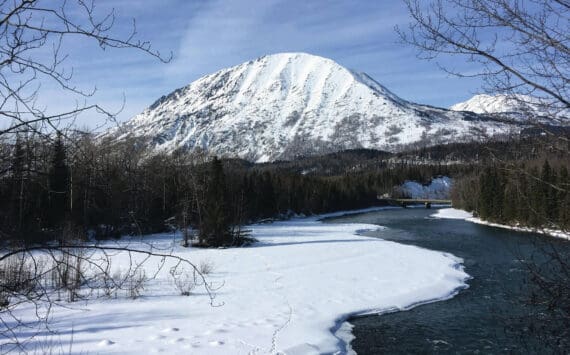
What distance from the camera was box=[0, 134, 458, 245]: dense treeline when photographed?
2.67 meters

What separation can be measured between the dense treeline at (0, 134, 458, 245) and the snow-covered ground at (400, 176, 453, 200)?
37.0 m

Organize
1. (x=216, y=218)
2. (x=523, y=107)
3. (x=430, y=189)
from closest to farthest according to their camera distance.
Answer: (x=523, y=107), (x=216, y=218), (x=430, y=189)

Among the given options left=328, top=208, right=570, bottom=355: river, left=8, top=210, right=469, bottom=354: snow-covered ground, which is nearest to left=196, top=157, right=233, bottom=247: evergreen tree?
left=8, top=210, right=469, bottom=354: snow-covered ground

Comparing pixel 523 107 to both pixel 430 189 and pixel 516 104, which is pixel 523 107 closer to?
pixel 516 104

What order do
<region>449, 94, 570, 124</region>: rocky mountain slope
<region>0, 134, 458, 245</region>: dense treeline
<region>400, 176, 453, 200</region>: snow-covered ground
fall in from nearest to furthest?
1. <region>0, 134, 458, 245</region>: dense treeline
2. <region>449, 94, 570, 124</region>: rocky mountain slope
3. <region>400, 176, 453, 200</region>: snow-covered ground

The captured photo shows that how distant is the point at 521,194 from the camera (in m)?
4.08

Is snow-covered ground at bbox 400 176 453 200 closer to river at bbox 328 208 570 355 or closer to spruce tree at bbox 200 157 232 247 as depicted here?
spruce tree at bbox 200 157 232 247

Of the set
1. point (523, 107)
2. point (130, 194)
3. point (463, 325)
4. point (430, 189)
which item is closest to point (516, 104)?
point (523, 107)

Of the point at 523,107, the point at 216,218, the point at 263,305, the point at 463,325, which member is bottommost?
the point at 463,325

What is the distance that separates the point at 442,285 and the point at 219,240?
2023cm

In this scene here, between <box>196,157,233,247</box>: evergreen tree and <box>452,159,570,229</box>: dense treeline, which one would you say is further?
<box>196,157,233,247</box>: evergreen tree

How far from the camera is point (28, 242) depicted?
8.72 ft

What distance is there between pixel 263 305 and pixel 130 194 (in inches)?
519

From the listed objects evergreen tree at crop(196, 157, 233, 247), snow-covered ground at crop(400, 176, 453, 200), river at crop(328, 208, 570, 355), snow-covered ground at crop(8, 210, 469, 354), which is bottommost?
river at crop(328, 208, 570, 355)
